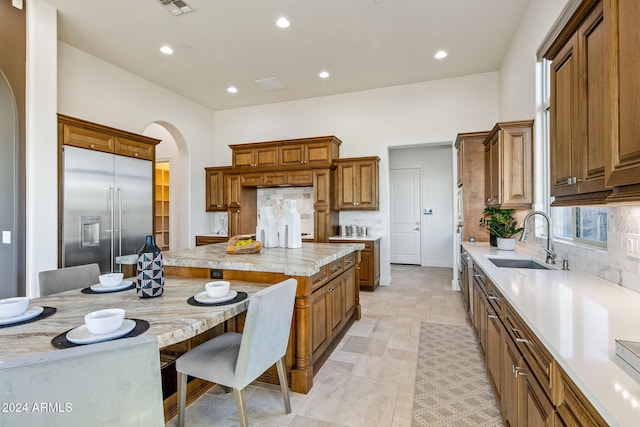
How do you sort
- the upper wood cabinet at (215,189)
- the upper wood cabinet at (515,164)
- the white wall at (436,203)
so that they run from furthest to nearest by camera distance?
the white wall at (436,203), the upper wood cabinet at (215,189), the upper wood cabinet at (515,164)

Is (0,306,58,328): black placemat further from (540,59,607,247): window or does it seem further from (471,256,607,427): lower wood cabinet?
(540,59,607,247): window

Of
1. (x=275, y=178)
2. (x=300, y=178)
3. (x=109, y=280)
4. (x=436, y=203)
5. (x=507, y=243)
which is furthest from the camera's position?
(x=436, y=203)

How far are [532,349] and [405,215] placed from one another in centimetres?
662

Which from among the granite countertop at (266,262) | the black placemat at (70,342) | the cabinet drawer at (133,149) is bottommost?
the black placemat at (70,342)

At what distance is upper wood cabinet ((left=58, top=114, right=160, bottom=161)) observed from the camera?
11.3 ft

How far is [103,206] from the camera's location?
12.3 feet

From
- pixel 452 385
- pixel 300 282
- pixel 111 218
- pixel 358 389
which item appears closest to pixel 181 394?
pixel 300 282

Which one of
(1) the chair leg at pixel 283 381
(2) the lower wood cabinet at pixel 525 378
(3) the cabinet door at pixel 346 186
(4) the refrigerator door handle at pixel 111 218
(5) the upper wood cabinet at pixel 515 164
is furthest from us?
(3) the cabinet door at pixel 346 186

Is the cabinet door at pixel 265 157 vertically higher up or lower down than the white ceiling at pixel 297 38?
lower down

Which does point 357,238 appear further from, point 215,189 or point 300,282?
point 300,282

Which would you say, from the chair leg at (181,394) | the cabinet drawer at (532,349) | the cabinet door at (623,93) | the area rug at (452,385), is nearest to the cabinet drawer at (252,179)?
the area rug at (452,385)

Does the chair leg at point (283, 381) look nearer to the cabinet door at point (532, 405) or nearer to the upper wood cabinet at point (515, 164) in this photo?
the cabinet door at point (532, 405)

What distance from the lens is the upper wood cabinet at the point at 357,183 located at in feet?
17.5

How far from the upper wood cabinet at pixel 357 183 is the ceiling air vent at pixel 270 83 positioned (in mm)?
1660
